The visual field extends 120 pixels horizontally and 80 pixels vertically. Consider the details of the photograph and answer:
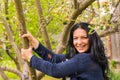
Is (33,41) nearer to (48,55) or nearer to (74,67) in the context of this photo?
(48,55)

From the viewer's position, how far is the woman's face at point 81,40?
3201 millimetres

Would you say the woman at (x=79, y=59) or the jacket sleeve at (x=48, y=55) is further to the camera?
the jacket sleeve at (x=48, y=55)

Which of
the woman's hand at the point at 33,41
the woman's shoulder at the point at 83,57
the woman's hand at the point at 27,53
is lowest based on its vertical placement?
the woman's shoulder at the point at 83,57

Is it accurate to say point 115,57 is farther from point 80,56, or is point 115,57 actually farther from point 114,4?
Result: point 80,56

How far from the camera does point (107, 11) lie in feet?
12.2

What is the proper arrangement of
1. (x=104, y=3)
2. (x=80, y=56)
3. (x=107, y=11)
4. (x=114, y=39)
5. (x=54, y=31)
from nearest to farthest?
(x=80, y=56)
(x=107, y=11)
(x=104, y=3)
(x=54, y=31)
(x=114, y=39)

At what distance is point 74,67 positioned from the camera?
10.00ft

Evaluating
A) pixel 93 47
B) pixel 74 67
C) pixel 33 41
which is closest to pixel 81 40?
pixel 93 47

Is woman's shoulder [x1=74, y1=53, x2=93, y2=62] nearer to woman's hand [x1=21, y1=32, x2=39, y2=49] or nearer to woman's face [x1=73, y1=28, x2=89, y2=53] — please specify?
woman's face [x1=73, y1=28, x2=89, y2=53]

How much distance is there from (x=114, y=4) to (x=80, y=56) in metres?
1.24

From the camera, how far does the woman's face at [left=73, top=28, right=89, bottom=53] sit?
10.5 ft

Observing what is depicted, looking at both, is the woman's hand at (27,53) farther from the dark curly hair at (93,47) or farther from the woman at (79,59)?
the dark curly hair at (93,47)

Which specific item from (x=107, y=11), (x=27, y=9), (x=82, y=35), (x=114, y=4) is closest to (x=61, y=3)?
(x=27, y=9)

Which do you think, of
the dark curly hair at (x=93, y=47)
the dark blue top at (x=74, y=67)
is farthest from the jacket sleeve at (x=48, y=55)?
the dark blue top at (x=74, y=67)
